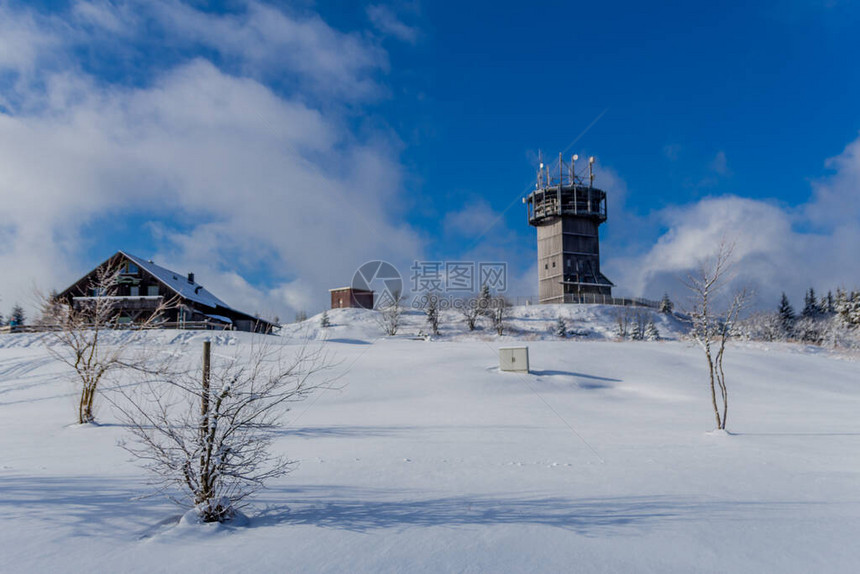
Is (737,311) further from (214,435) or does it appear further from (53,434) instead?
(53,434)

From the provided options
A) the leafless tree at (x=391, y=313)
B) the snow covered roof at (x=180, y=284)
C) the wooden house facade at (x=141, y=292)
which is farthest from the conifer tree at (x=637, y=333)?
the snow covered roof at (x=180, y=284)

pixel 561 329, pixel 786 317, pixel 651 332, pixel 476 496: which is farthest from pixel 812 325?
pixel 476 496

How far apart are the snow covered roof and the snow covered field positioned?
28.1 metres

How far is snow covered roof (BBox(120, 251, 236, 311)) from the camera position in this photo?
42.8 meters

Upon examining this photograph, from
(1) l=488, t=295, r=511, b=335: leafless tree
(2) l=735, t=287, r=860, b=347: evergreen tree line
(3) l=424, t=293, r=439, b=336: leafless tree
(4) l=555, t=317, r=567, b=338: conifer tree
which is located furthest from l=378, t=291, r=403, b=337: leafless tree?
(2) l=735, t=287, r=860, b=347: evergreen tree line

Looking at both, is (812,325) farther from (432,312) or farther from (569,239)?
(432,312)

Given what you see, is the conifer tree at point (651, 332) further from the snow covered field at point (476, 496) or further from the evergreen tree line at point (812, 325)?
the snow covered field at point (476, 496)

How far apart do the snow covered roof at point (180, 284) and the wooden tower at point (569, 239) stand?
4341cm

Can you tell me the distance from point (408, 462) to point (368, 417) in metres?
6.67

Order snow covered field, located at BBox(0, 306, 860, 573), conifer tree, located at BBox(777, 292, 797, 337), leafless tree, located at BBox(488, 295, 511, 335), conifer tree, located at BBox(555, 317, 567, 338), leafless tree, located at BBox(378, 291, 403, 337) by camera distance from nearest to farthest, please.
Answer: snow covered field, located at BBox(0, 306, 860, 573) → conifer tree, located at BBox(555, 317, 567, 338) → leafless tree, located at BBox(488, 295, 511, 335) → leafless tree, located at BBox(378, 291, 403, 337) → conifer tree, located at BBox(777, 292, 797, 337)

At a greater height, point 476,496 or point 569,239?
point 569,239

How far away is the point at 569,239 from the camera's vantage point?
6712cm

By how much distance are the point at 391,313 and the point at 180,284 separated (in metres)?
22.4

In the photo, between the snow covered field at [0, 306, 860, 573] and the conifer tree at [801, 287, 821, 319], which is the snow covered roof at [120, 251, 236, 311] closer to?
the snow covered field at [0, 306, 860, 573]
